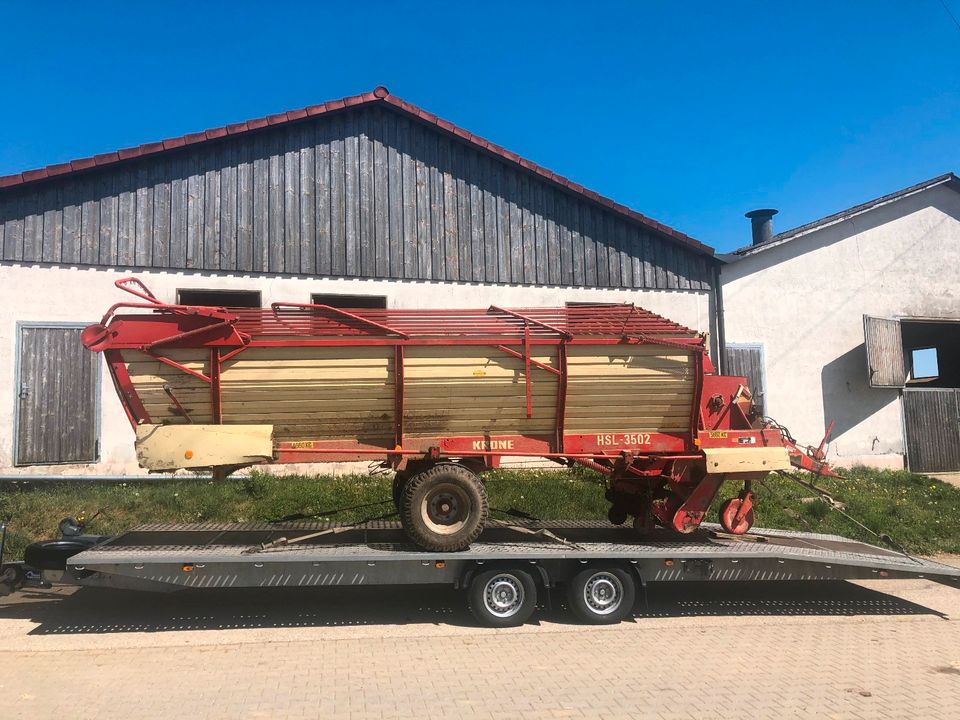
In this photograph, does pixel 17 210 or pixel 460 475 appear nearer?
pixel 460 475

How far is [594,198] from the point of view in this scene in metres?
14.9

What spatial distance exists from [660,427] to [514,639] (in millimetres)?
2955

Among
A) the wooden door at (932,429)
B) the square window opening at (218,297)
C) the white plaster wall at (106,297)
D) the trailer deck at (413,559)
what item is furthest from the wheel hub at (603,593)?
the wooden door at (932,429)

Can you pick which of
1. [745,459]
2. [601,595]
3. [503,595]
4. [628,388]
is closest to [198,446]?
[503,595]

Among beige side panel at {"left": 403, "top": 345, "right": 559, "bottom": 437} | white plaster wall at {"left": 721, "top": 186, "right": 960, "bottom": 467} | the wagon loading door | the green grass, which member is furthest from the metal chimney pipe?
the wagon loading door

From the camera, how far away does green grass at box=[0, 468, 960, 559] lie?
10.9 m

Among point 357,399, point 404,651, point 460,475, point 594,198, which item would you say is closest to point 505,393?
point 460,475

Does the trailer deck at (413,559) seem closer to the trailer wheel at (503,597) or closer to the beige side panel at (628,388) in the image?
the trailer wheel at (503,597)

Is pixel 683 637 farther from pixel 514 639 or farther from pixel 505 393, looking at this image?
pixel 505 393

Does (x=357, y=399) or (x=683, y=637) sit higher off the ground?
(x=357, y=399)

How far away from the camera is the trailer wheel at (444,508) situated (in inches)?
293

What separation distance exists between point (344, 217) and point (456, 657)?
9.41m

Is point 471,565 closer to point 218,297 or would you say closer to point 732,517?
point 732,517

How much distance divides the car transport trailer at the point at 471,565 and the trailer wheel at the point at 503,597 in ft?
0.03
